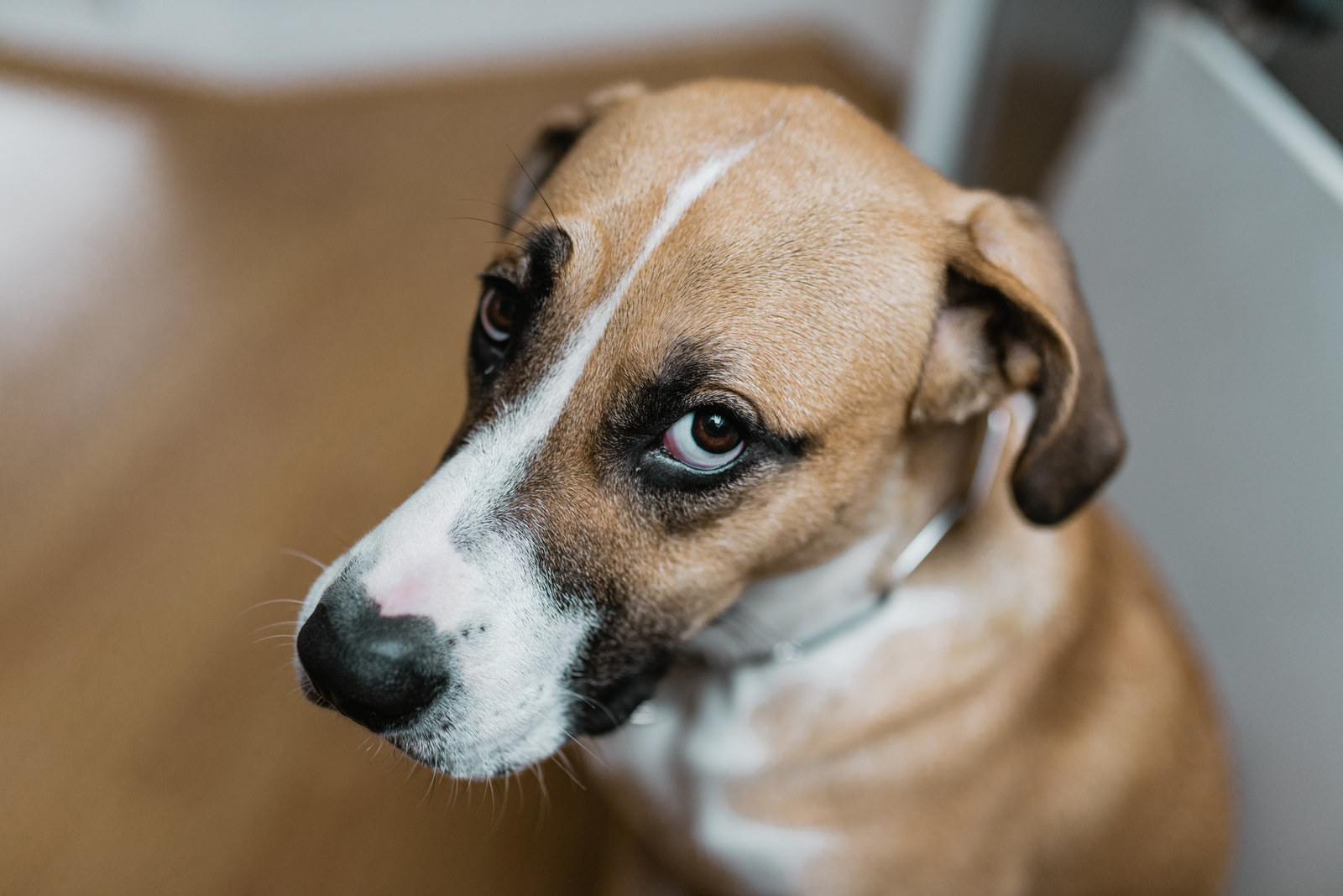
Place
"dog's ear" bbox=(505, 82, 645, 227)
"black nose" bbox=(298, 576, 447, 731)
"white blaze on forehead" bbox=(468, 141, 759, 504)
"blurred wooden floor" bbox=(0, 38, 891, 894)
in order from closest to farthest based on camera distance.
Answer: "black nose" bbox=(298, 576, 447, 731) < "white blaze on forehead" bbox=(468, 141, 759, 504) < "dog's ear" bbox=(505, 82, 645, 227) < "blurred wooden floor" bbox=(0, 38, 891, 894)

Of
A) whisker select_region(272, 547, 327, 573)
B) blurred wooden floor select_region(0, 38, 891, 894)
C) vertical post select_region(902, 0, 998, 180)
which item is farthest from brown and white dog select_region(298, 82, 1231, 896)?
vertical post select_region(902, 0, 998, 180)

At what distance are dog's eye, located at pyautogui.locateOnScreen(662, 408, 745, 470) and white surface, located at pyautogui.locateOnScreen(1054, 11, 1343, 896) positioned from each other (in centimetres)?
133

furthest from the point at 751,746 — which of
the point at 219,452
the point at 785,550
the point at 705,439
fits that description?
the point at 219,452

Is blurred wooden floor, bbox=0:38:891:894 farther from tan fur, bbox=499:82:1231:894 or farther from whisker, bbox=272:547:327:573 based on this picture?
tan fur, bbox=499:82:1231:894

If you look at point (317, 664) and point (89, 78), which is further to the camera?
point (89, 78)

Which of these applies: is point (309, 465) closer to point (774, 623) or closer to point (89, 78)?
point (774, 623)

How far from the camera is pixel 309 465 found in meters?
2.82

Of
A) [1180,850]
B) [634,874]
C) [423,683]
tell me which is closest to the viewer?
[423,683]

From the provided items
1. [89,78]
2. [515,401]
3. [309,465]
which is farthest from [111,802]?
[89,78]

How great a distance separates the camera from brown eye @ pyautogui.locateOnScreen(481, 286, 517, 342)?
143 cm

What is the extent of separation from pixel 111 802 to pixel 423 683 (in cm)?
138

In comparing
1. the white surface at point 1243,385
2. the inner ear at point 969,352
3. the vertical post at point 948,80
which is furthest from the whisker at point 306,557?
the vertical post at point 948,80

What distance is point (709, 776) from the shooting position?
5.28 feet

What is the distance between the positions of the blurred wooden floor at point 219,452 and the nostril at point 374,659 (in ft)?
1.76
